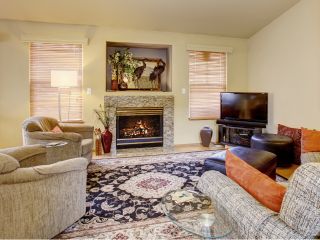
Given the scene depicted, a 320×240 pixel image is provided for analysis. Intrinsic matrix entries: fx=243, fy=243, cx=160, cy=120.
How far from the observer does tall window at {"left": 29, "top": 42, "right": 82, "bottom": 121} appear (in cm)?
471

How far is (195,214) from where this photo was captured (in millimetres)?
1596

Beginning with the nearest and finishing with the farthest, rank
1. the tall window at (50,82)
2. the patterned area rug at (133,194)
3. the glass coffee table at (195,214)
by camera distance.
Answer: the glass coffee table at (195,214)
the patterned area rug at (133,194)
the tall window at (50,82)

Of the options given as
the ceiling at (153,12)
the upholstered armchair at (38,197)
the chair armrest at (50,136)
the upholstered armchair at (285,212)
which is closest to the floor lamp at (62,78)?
the ceiling at (153,12)

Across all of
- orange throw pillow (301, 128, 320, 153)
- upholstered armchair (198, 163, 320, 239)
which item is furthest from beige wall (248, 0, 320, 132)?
upholstered armchair (198, 163, 320, 239)

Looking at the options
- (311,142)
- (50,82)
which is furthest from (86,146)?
(311,142)

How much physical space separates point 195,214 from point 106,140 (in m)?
3.42

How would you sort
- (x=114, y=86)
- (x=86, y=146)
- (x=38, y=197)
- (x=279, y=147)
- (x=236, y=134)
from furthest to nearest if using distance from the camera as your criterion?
1. (x=236, y=134)
2. (x=114, y=86)
3. (x=279, y=147)
4. (x=86, y=146)
5. (x=38, y=197)

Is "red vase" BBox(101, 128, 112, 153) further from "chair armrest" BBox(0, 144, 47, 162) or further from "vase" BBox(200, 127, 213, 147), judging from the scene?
"chair armrest" BBox(0, 144, 47, 162)

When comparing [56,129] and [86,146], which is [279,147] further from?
[56,129]

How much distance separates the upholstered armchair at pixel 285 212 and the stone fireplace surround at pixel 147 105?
373 centimetres

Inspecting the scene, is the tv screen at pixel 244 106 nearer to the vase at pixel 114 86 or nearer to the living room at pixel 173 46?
the living room at pixel 173 46

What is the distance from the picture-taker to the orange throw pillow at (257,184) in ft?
4.11

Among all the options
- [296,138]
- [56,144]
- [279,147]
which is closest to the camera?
[56,144]

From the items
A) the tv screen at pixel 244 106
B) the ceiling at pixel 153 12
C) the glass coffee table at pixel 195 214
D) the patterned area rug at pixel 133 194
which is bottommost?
the patterned area rug at pixel 133 194
